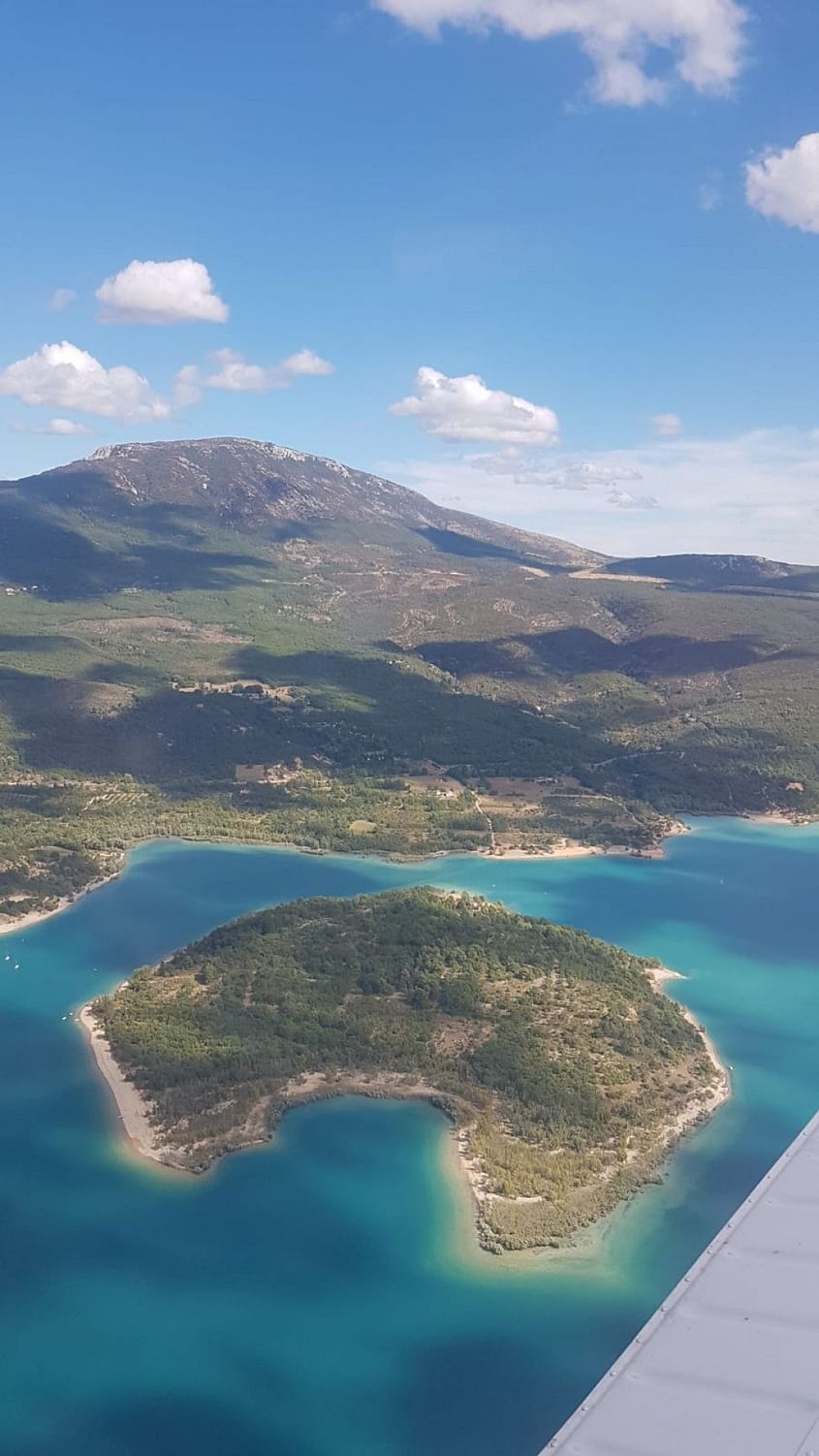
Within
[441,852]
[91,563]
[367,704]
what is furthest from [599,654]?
[91,563]

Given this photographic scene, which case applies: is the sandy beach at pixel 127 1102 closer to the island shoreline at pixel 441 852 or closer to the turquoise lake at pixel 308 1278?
the turquoise lake at pixel 308 1278

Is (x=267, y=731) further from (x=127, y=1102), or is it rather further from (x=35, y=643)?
(x=127, y=1102)

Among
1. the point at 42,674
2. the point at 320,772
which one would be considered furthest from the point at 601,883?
the point at 42,674

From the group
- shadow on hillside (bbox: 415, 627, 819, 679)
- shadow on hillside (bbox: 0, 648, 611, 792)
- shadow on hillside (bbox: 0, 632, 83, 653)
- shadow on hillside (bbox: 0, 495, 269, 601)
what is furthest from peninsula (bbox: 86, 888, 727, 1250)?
shadow on hillside (bbox: 0, 495, 269, 601)

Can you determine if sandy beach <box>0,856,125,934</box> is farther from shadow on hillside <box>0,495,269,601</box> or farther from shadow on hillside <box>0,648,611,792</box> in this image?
shadow on hillside <box>0,495,269,601</box>

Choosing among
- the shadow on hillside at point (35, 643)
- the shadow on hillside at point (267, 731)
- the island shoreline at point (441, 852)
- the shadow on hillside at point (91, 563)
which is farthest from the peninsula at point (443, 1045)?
the shadow on hillside at point (91, 563)

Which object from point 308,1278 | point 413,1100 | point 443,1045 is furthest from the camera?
point 443,1045
